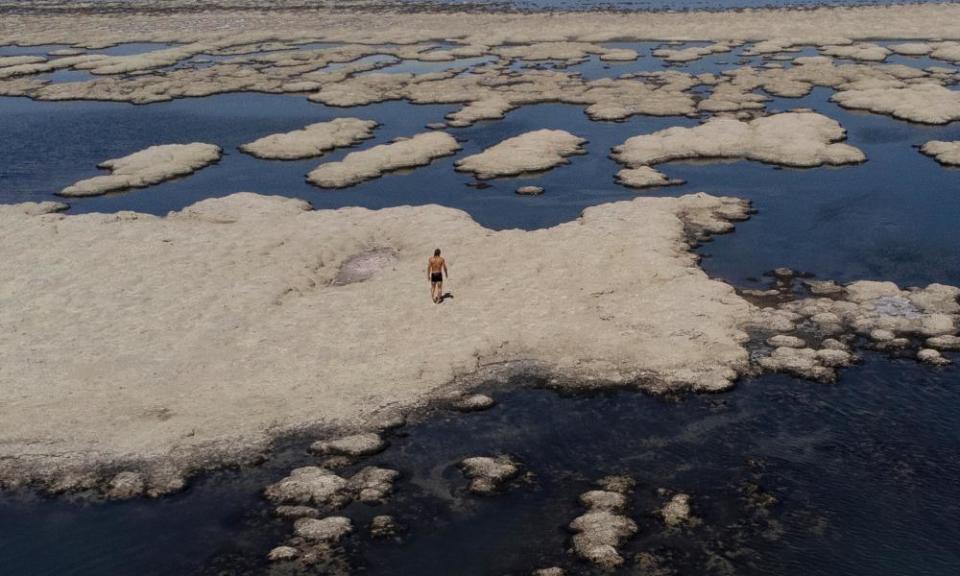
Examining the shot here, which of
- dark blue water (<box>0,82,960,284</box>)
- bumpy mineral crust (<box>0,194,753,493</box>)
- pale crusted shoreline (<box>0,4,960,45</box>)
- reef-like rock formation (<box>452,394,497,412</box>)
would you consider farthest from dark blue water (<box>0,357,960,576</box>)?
pale crusted shoreline (<box>0,4,960,45</box>)

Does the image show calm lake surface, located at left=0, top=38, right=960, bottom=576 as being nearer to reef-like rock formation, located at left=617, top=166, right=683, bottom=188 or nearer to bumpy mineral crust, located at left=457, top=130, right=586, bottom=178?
reef-like rock formation, located at left=617, top=166, right=683, bottom=188

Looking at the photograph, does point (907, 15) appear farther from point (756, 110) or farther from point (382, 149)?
point (382, 149)

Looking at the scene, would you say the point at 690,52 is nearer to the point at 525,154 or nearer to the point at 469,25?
the point at 469,25

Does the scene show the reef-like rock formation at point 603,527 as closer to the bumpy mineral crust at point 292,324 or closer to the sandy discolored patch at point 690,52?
the bumpy mineral crust at point 292,324

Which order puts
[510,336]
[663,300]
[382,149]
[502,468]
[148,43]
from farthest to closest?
[148,43] < [382,149] < [663,300] < [510,336] < [502,468]

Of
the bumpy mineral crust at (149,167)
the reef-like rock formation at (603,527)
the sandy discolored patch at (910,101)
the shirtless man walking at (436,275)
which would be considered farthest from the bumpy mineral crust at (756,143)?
the reef-like rock formation at (603,527)

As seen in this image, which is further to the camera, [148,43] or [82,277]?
[148,43]

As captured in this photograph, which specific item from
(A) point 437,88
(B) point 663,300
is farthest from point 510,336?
(A) point 437,88
